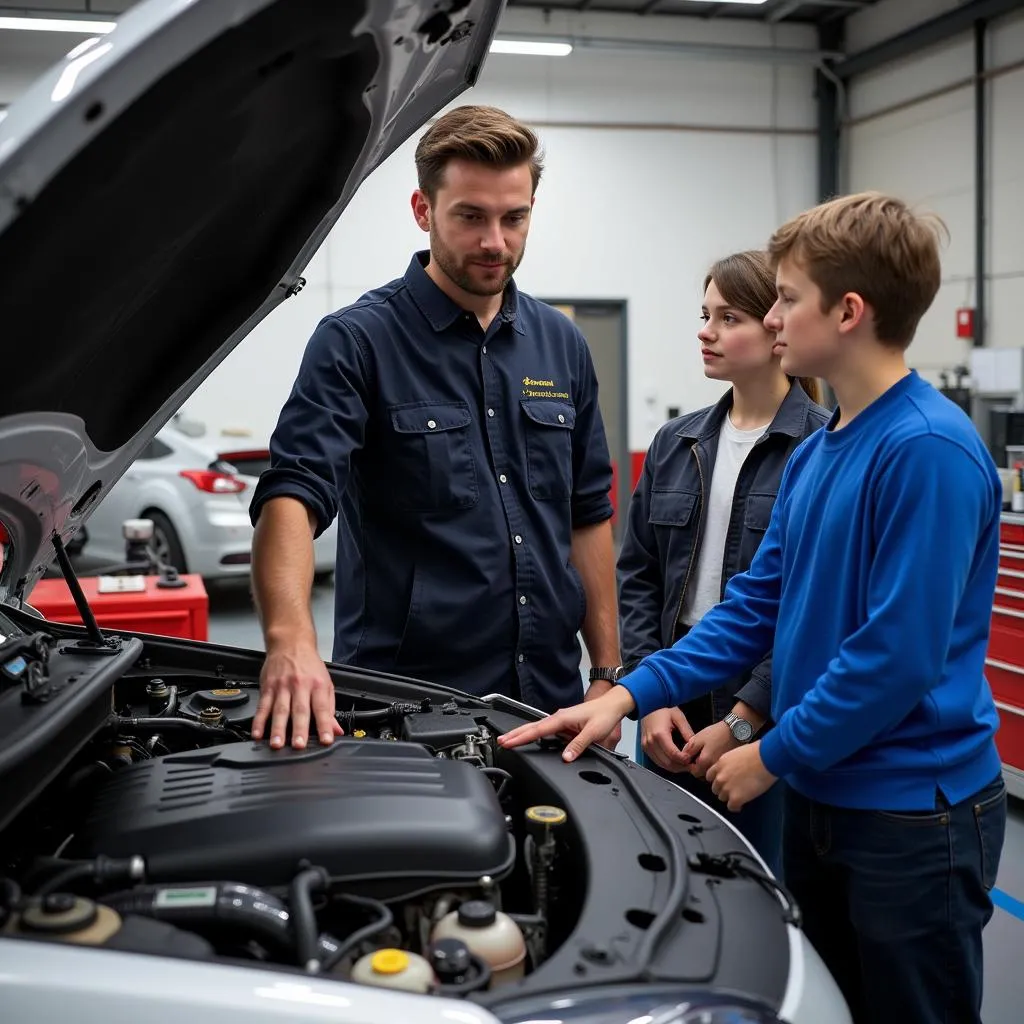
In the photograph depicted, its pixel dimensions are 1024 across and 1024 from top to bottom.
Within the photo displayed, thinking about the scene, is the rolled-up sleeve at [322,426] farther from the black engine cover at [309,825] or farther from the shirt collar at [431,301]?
the black engine cover at [309,825]

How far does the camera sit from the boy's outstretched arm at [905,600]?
1.19 m

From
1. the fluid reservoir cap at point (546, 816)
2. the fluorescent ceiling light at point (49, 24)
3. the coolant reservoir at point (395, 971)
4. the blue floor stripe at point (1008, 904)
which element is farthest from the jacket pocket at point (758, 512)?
the fluorescent ceiling light at point (49, 24)

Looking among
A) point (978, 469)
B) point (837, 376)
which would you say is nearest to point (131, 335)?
point (837, 376)

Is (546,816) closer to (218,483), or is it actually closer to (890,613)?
(890,613)

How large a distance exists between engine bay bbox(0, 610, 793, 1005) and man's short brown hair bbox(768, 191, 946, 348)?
2.27 feet

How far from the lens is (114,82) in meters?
0.83

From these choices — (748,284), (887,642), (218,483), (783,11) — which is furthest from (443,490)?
(783,11)

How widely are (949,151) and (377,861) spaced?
27.0ft

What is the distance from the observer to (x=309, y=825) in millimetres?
1046

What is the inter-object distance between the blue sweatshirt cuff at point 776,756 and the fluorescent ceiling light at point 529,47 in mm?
7353

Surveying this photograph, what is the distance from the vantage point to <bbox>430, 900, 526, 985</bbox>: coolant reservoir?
3.09ft

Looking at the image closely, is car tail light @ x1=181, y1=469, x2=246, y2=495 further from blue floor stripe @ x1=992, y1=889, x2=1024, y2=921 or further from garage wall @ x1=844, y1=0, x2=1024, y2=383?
garage wall @ x1=844, y1=0, x2=1024, y2=383

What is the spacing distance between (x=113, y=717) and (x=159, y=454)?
5011 millimetres

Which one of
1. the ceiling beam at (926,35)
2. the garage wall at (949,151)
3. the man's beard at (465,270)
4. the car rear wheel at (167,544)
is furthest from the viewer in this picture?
the garage wall at (949,151)
